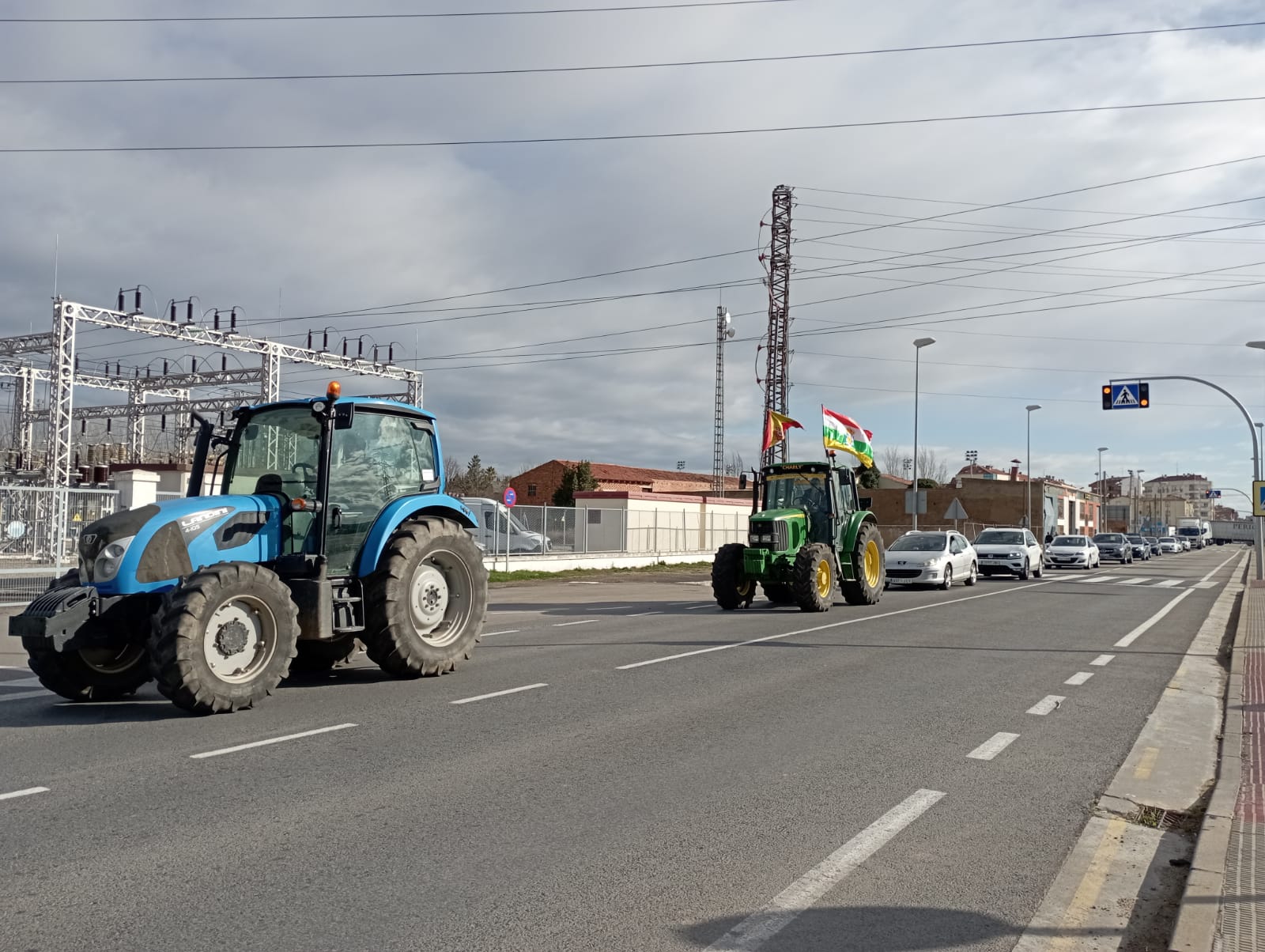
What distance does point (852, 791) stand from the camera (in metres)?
6.04

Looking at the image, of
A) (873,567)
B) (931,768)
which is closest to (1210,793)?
(931,768)

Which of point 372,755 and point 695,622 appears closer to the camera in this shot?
point 372,755

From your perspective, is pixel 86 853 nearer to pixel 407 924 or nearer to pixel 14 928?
pixel 14 928

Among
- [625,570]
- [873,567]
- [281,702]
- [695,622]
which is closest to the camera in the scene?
[281,702]

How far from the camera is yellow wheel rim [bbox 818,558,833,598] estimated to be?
17972mm

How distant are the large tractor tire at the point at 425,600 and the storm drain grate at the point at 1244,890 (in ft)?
21.6

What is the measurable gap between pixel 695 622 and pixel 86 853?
12.4 meters

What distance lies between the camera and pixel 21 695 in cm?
922

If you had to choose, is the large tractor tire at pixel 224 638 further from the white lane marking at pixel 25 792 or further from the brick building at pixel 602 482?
the brick building at pixel 602 482

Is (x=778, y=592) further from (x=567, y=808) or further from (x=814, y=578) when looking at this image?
(x=567, y=808)

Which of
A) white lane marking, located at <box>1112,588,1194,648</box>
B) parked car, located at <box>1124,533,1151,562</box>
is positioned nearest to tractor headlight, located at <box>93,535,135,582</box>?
white lane marking, located at <box>1112,588,1194,648</box>

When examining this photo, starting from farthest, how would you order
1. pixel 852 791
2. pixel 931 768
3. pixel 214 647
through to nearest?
pixel 214 647
pixel 931 768
pixel 852 791

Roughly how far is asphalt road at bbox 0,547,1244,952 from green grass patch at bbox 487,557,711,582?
638 inches

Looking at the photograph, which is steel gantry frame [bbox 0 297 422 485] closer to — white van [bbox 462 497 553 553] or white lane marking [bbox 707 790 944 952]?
white van [bbox 462 497 553 553]
